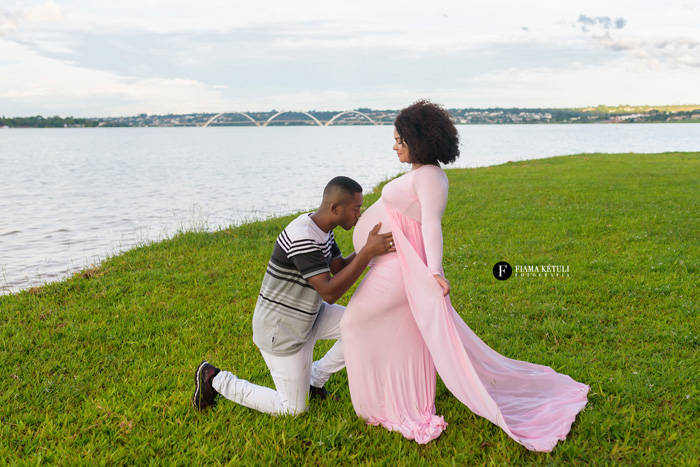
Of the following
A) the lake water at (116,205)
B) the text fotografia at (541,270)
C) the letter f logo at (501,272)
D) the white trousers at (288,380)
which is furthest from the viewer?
the lake water at (116,205)

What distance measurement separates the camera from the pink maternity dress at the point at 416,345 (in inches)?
160

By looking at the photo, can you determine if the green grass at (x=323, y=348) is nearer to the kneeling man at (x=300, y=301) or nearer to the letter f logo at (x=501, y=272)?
the letter f logo at (x=501, y=272)

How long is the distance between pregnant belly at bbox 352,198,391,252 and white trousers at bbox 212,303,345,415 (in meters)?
0.75

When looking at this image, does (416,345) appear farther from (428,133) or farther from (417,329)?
(428,133)

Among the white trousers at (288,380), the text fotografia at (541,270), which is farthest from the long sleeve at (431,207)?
the text fotografia at (541,270)

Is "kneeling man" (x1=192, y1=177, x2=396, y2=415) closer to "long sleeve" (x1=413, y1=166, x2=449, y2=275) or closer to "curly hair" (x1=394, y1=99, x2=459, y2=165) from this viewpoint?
"long sleeve" (x1=413, y1=166, x2=449, y2=275)

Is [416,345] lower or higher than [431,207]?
lower

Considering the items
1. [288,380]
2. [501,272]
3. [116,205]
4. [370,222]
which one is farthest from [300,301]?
[116,205]

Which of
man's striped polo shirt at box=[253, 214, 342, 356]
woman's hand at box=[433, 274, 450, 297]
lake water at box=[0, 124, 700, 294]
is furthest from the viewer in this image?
lake water at box=[0, 124, 700, 294]

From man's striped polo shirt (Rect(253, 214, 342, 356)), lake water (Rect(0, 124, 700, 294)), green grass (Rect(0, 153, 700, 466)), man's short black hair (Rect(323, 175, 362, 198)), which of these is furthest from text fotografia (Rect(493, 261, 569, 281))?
lake water (Rect(0, 124, 700, 294))

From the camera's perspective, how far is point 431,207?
4047 mm

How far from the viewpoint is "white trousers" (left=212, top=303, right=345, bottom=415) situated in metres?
4.38

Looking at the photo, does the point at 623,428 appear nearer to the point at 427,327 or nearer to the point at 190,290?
the point at 427,327

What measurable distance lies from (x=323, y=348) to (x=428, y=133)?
3200 mm
